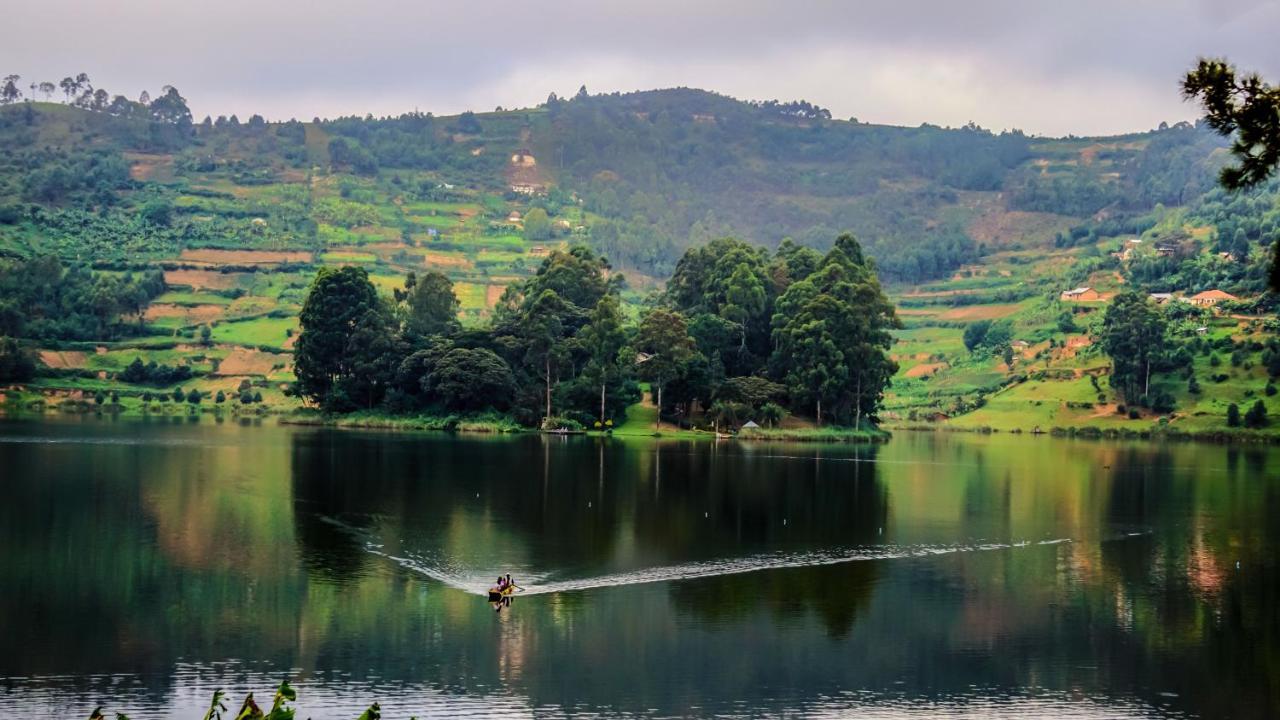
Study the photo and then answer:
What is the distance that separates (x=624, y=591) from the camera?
43.4m

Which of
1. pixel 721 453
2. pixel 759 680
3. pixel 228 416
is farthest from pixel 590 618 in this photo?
pixel 228 416

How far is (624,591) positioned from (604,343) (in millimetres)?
73459

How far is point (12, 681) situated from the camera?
30219 millimetres

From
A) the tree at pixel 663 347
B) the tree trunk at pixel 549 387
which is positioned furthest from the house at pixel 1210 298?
the tree trunk at pixel 549 387

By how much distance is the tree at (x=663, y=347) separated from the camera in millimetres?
111875

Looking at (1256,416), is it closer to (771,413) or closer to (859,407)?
(859,407)

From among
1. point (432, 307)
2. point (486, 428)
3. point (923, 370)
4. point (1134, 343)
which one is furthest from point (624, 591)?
point (923, 370)

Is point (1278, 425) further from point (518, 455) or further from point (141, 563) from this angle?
→ point (141, 563)

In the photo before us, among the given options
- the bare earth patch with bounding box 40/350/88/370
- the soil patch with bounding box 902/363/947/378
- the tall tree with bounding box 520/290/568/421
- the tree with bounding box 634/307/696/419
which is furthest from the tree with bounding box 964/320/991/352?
the bare earth patch with bounding box 40/350/88/370

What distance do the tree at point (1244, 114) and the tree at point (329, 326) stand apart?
108m

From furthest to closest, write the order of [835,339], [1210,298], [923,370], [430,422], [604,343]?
[923,370], [1210,298], [430,422], [604,343], [835,339]

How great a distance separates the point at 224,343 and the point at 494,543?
373ft

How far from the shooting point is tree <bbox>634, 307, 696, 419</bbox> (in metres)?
112

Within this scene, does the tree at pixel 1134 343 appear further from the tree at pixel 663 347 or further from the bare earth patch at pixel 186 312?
the bare earth patch at pixel 186 312
